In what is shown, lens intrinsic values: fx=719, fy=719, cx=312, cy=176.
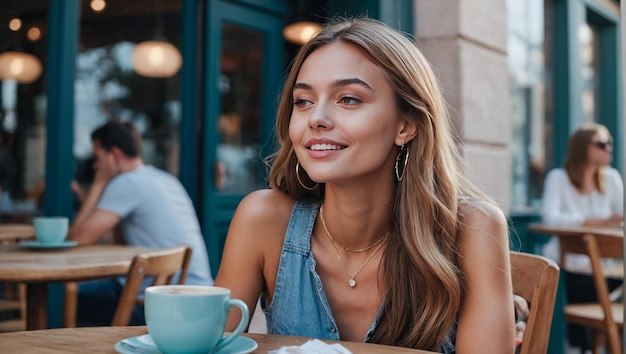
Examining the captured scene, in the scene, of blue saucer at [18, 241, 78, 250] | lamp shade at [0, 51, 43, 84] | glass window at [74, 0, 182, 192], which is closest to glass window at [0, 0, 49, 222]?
lamp shade at [0, 51, 43, 84]

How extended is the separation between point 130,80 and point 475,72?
16.0 feet

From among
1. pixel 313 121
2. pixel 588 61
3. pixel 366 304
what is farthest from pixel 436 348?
pixel 588 61

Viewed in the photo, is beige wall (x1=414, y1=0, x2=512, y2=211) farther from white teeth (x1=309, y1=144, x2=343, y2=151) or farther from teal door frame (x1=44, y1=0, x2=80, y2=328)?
white teeth (x1=309, y1=144, x2=343, y2=151)

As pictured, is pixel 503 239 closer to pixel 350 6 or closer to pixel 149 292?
pixel 149 292

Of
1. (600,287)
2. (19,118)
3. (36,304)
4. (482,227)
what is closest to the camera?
(482,227)

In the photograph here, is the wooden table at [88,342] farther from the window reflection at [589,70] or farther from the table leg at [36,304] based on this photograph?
the window reflection at [589,70]

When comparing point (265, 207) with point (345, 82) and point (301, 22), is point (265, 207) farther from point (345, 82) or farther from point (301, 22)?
point (301, 22)

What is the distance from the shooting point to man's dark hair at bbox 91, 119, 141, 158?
4.24m

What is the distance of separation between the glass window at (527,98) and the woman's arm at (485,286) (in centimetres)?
413

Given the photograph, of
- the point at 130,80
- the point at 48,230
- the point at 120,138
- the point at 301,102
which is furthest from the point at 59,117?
the point at 130,80

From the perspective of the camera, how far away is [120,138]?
4266mm

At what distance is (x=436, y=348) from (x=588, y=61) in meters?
6.91

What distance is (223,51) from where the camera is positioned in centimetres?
485

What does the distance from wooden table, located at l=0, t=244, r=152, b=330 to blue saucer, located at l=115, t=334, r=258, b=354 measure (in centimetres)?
119
